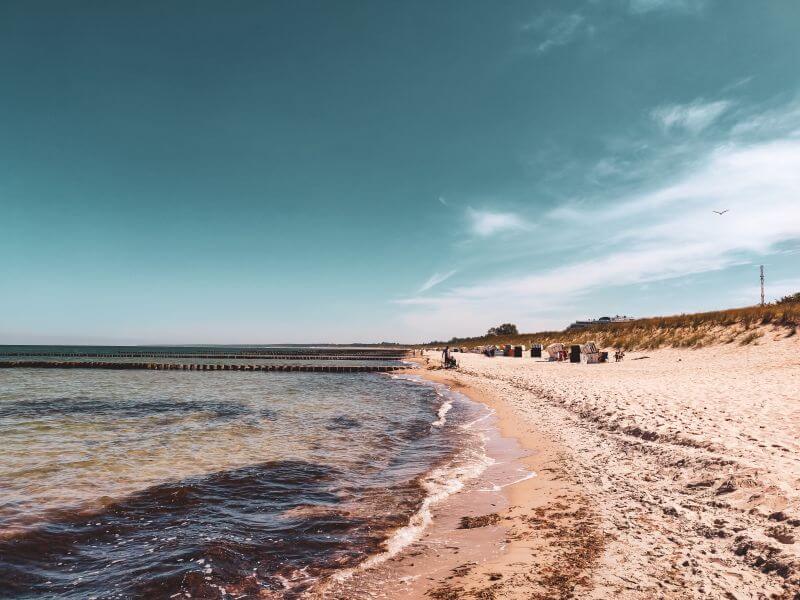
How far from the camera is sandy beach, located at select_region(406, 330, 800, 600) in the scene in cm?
→ 451

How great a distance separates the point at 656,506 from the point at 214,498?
790cm

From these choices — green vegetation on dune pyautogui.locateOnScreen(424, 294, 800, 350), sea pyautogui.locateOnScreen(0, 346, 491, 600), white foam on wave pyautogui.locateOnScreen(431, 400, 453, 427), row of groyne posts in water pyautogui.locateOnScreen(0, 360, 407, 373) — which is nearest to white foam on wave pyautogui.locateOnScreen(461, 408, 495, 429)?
sea pyautogui.locateOnScreen(0, 346, 491, 600)

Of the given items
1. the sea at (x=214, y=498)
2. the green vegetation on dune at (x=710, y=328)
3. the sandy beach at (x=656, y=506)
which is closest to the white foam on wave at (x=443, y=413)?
the sea at (x=214, y=498)

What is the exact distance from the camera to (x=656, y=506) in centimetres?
649

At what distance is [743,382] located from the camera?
54.1 ft

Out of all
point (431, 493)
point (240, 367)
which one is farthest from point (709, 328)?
point (240, 367)

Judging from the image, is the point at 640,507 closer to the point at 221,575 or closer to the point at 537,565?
the point at 537,565

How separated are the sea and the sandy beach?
170cm

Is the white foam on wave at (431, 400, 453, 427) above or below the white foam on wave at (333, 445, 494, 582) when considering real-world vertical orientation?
below

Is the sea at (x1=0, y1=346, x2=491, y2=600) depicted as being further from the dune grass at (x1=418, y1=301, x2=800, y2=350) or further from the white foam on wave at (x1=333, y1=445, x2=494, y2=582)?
the dune grass at (x1=418, y1=301, x2=800, y2=350)

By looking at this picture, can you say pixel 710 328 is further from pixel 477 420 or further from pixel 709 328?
pixel 477 420

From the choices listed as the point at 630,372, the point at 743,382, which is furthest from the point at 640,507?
the point at 630,372

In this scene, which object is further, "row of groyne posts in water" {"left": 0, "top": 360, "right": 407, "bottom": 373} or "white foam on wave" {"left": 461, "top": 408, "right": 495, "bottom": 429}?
"row of groyne posts in water" {"left": 0, "top": 360, "right": 407, "bottom": 373}

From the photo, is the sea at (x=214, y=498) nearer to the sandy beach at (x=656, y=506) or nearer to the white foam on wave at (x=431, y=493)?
the white foam on wave at (x=431, y=493)
